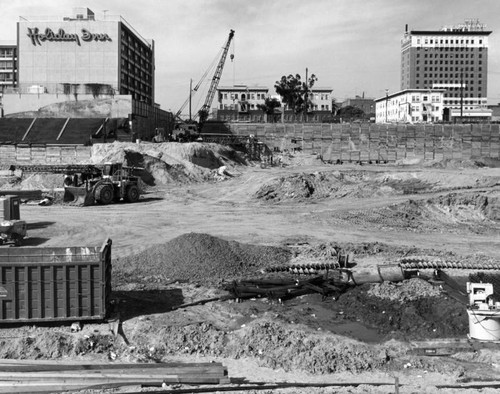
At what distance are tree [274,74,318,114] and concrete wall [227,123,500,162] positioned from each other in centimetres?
3317

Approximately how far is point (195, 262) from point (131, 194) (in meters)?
18.5

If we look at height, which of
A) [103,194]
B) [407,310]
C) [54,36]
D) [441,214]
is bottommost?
[407,310]

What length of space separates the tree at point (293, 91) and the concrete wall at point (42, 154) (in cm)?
7406

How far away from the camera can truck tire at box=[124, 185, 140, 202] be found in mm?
35000

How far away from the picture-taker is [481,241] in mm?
24047

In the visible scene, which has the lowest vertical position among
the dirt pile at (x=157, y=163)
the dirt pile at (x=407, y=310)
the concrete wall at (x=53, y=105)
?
the dirt pile at (x=407, y=310)

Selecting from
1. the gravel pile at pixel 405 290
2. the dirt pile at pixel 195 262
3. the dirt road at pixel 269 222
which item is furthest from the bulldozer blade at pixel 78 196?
the gravel pile at pixel 405 290

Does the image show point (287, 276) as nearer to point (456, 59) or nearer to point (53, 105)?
point (53, 105)

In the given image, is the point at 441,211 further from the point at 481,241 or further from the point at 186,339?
the point at 186,339

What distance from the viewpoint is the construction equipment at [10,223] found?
68.9 feet

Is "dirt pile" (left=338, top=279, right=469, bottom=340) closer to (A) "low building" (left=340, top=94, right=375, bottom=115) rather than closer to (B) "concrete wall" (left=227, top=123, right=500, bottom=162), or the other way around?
(B) "concrete wall" (left=227, top=123, right=500, bottom=162)

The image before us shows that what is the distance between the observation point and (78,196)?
3362 cm

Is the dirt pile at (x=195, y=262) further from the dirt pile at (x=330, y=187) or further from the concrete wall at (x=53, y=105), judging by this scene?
the concrete wall at (x=53, y=105)

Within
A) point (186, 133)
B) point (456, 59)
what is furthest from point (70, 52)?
point (456, 59)
